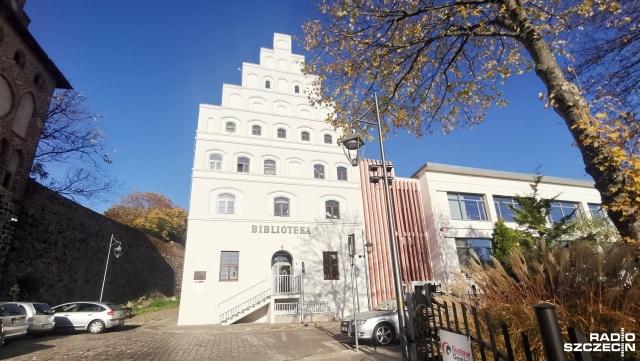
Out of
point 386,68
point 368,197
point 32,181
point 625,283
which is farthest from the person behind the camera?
point 368,197

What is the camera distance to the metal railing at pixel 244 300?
1789cm

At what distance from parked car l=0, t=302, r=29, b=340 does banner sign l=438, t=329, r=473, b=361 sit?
1427 cm

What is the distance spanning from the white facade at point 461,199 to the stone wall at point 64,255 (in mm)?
24432

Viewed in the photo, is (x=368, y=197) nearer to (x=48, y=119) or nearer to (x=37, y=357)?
(x=37, y=357)

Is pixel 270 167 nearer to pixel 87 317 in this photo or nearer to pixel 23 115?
pixel 87 317

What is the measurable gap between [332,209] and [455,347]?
63.9 ft

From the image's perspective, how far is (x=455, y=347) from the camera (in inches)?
128

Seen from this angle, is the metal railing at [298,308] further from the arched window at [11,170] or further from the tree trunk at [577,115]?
the tree trunk at [577,115]

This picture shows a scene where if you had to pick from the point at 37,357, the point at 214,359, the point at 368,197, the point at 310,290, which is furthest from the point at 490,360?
the point at 368,197

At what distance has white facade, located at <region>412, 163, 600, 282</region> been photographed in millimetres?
22781

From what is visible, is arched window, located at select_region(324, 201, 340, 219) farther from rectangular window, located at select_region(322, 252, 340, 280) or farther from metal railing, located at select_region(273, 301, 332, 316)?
metal railing, located at select_region(273, 301, 332, 316)

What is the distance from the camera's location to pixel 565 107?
520 cm

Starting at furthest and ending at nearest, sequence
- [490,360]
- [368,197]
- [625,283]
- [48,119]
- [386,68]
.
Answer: [368,197] < [48,119] < [386,68] < [490,360] < [625,283]

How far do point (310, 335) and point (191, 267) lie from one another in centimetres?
898
